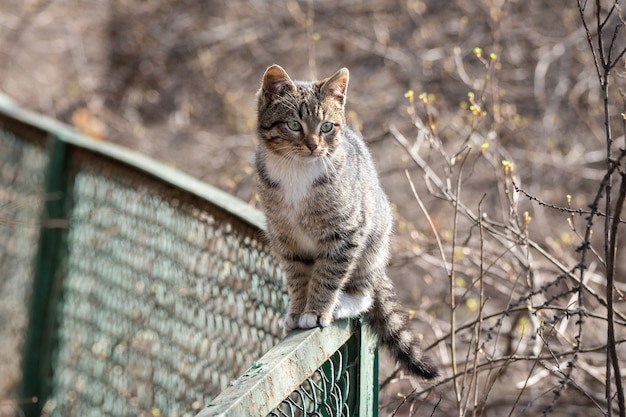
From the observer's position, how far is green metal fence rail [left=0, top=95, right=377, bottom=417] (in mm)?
2652

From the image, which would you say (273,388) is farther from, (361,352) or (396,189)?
(396,189)

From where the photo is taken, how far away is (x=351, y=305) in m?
2.91

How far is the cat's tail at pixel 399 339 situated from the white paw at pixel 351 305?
25mm

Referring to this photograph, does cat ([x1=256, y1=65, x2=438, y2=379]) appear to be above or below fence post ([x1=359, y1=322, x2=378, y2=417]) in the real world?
above

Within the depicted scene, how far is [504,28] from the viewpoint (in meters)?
6.75

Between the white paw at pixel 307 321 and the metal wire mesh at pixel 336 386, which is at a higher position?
the white paw at pixel 307 321

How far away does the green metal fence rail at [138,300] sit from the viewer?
2652 mm

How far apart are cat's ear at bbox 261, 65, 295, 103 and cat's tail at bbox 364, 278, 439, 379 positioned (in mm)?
830

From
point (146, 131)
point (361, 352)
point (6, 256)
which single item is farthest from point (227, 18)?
point (361, 352)

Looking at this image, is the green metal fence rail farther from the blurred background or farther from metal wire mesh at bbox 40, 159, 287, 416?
the blurred background

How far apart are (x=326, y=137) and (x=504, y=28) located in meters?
4.09

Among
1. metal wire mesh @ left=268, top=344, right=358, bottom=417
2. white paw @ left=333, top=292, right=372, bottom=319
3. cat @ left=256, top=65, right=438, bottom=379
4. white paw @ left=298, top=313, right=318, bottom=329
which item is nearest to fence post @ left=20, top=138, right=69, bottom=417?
cat @ left=256, top=65, right=438, bottom=379

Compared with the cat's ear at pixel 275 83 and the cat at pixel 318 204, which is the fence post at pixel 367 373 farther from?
the cat's ear at pixel 275 83

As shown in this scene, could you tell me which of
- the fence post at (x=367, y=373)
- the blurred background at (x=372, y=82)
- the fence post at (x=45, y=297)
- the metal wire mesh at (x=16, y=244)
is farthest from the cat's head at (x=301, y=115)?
the metal wire mesh at (x=16, y=244)
